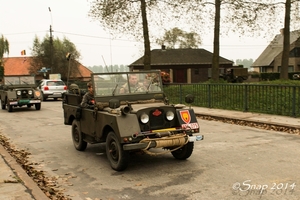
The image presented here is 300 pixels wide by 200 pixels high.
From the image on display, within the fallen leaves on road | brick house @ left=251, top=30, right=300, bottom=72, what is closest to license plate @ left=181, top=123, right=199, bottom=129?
the fallen leaves on road

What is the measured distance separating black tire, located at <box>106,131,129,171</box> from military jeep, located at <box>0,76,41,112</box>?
517 inches

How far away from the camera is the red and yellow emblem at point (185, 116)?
633cm

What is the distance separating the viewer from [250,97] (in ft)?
45.4

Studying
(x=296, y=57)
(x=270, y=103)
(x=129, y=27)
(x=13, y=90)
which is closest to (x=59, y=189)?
(x=270, y=103)

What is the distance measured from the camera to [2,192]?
4977 mm

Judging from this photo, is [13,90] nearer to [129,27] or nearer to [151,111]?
[129,27]

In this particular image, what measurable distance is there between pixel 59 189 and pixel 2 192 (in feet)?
2.64

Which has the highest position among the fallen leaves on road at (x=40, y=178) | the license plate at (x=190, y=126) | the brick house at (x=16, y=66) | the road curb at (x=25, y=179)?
the brick house at (x=16, y=66)

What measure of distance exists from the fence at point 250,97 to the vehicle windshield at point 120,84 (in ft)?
20.6

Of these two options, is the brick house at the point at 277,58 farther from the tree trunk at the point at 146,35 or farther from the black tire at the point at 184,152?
the black tire at the point at 184,152

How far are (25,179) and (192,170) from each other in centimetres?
274

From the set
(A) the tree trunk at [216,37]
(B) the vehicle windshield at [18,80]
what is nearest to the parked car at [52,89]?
(B) the vehicle windshield at [18,80]

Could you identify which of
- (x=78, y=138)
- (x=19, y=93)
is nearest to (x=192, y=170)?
(x=78, y=138)

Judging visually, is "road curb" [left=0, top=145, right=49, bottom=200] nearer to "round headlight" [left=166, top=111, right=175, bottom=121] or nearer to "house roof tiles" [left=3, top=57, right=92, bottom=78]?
"round headlight" [left=166, top=111, right=175, bottom=121]
